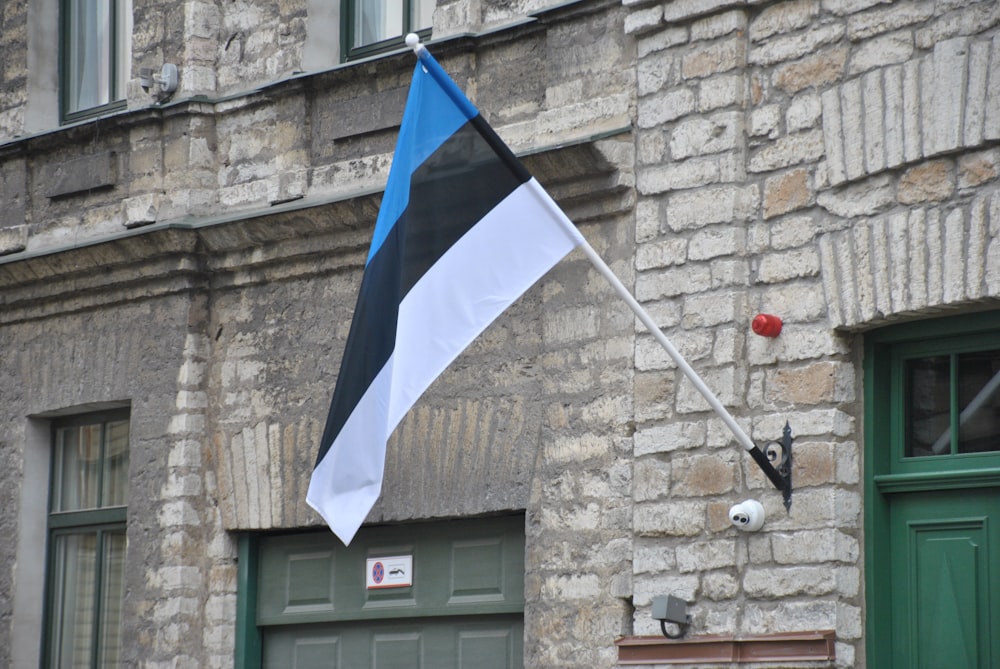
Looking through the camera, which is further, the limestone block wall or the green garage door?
the green garage door

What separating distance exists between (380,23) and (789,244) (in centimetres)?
330

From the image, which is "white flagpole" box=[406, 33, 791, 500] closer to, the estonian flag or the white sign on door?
the estonian flag

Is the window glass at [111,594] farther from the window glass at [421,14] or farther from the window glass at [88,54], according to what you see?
the window glass at [421,14]

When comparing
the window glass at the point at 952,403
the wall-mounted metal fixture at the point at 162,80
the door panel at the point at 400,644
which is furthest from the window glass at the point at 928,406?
the wall-mounted metal fixture at the point at 162,80

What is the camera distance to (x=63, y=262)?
31.7 ft

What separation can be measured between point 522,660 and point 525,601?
41 centimetres

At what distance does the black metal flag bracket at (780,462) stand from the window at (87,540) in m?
4.32

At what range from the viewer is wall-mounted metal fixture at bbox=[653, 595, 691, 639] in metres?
6.79

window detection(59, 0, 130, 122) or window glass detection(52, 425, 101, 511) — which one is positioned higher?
window detection(59, 0, 130, 122)

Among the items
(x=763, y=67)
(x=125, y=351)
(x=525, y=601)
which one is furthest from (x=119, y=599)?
(x=763, y=67)

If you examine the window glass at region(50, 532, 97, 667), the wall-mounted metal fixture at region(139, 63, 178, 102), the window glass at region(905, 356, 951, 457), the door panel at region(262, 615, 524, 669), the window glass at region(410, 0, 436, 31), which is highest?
the window glass at region(410, 0, 436, 31)

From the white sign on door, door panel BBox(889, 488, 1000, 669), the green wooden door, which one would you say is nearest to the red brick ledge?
the green wooden door

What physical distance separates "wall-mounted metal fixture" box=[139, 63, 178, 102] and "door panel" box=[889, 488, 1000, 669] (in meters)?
4.86

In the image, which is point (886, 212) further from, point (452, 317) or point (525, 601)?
point (525, 601)
